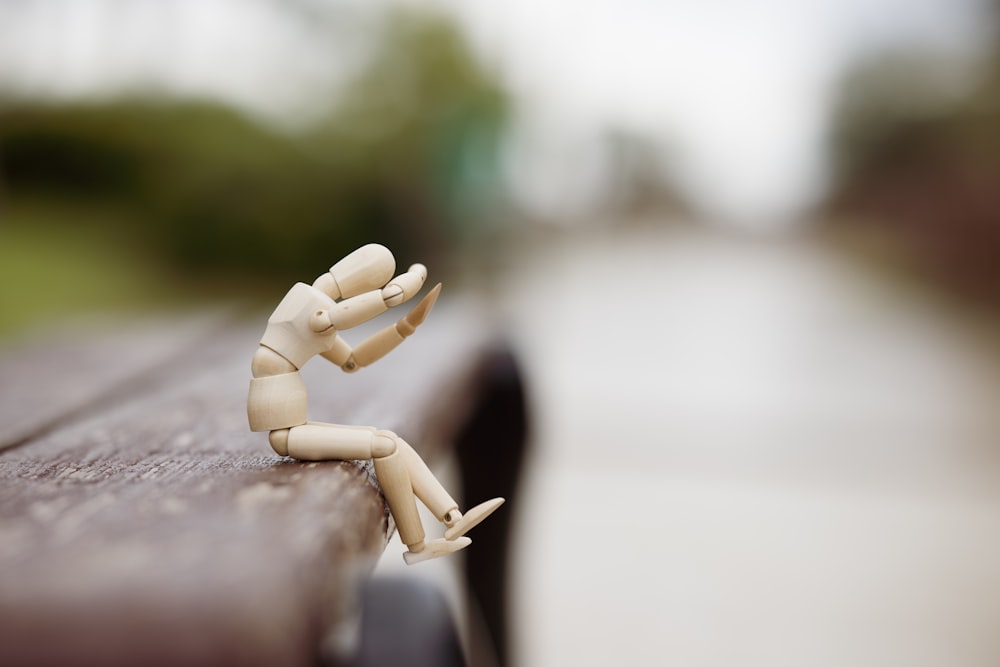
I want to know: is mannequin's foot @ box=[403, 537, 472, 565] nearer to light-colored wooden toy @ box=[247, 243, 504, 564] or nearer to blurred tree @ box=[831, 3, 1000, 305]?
light-colored wooden toy @ box=[247, 243, 504, 564]

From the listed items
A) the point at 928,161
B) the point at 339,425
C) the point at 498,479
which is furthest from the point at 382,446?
the point at 928,161

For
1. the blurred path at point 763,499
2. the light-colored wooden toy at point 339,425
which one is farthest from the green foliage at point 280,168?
the light-colored wooden toy at point 339,425

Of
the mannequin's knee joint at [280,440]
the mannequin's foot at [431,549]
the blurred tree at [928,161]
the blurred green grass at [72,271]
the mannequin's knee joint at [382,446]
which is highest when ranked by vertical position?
the mannequin's knee joint at [280,440]

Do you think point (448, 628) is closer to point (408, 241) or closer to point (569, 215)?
point (408, 241)

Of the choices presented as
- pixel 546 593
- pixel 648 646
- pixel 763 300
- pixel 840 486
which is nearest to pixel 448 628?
pixel 648 646

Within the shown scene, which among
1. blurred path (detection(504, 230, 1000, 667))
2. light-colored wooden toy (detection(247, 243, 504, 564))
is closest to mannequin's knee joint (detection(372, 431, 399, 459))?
light-colored wooden toy (detection(247, 243, 504, 564))

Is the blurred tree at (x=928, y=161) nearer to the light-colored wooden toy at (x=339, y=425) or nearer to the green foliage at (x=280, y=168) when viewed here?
the green foliage at (x=280, y=168)
